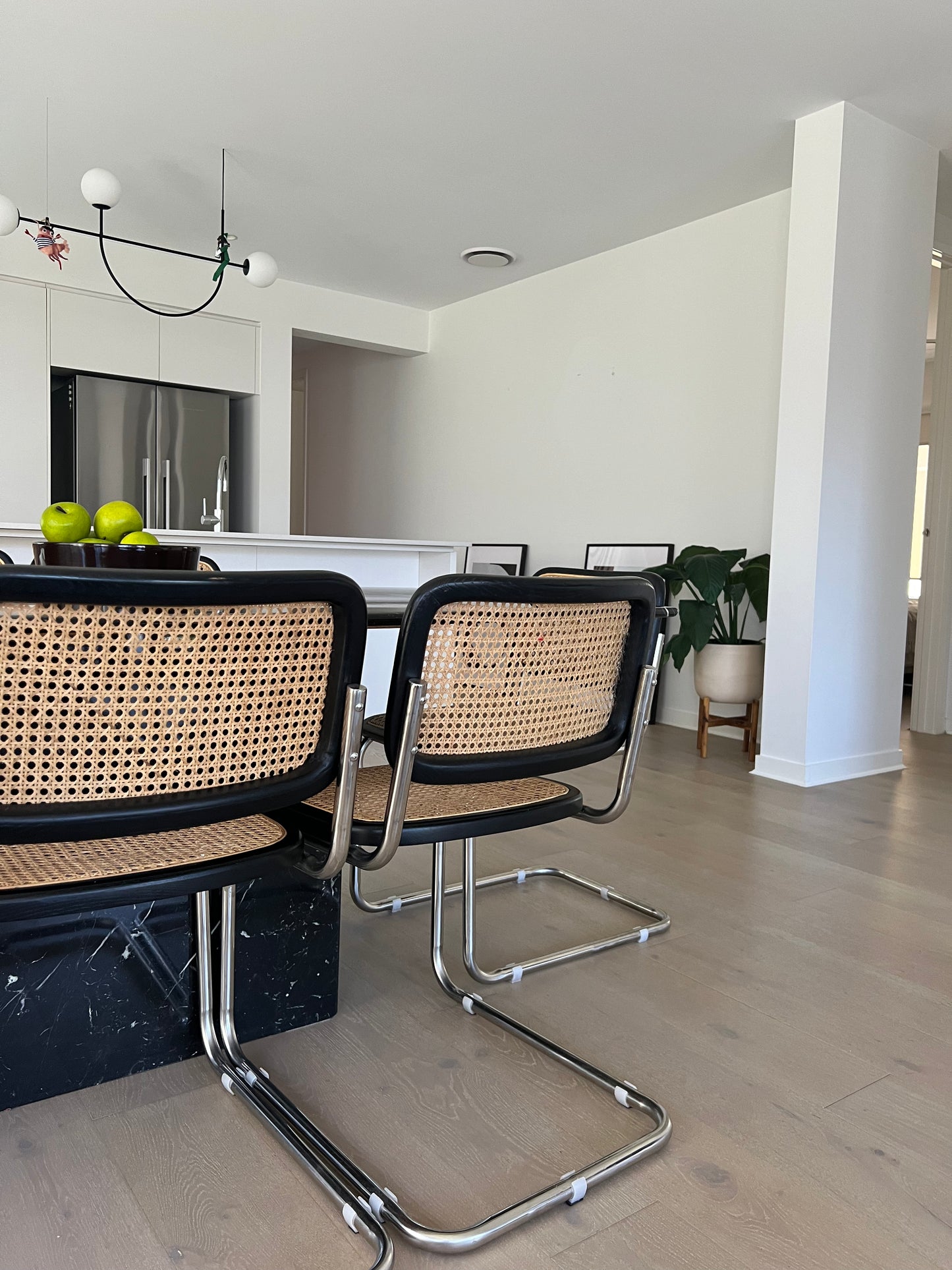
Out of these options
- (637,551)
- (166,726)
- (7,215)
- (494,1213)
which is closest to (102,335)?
(7,215)

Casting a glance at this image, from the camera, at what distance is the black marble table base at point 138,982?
52.5 inches

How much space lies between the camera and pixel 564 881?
2.42m

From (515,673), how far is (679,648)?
9.22 feet

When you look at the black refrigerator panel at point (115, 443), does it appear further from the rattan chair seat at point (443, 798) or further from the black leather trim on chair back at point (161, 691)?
the black leather trim on chair back at point (161, 691)

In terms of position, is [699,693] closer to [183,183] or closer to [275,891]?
[275,891]

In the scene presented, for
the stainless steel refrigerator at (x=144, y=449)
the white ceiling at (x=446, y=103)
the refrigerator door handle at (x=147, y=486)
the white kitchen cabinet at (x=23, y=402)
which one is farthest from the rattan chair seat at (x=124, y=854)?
the refrigerator door handle at (x=147, y=486)

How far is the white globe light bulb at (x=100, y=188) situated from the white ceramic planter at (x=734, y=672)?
9.15 ft

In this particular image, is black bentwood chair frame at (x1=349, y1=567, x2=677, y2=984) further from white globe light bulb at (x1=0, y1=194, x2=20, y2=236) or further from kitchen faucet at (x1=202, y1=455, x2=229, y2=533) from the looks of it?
kitchen faucet at (x1=202, y1=455, x2=229, y2=533)

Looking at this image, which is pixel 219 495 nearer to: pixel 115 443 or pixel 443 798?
pixel 115 443

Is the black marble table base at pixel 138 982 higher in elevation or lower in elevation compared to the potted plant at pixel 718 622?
lower

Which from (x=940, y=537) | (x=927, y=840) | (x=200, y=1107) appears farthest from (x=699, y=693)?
(x=200, y=1107)

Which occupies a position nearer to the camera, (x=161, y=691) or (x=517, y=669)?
(x=161, y=691)

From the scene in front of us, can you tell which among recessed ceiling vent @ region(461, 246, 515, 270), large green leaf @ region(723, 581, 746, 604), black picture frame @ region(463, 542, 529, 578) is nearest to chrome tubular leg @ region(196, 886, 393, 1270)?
large green leaf @ region(723, 581, 746, 604)

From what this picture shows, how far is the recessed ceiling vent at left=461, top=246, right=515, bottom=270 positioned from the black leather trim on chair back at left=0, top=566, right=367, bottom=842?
15.3ft
